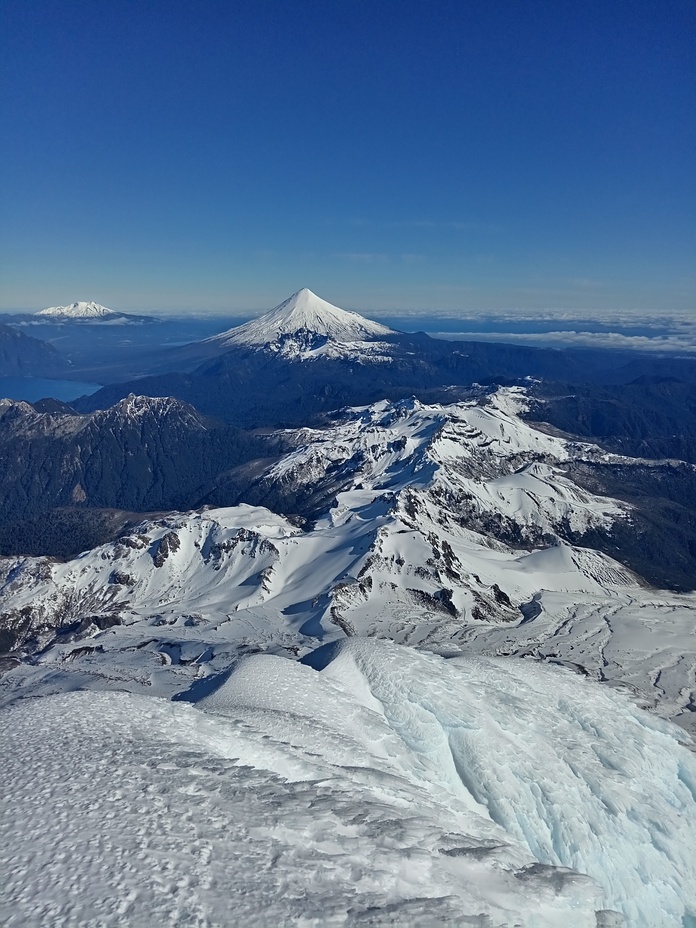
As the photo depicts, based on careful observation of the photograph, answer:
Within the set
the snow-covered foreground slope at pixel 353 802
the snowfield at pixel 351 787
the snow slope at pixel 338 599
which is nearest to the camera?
the snow-covered foreground slope at pixel 353 802

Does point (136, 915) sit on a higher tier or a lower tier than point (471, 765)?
higher

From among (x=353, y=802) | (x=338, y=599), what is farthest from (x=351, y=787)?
(x=338, y=599)

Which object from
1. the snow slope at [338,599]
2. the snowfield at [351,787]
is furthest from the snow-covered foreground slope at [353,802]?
the snow slope at [338,599]

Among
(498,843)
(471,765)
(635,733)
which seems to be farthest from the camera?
(635,733)

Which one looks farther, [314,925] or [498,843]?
[498,843]

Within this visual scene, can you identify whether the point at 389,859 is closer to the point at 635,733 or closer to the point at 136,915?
the point at 136,915

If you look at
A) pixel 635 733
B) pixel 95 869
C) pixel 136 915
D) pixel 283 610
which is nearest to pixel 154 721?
pixel 95 869

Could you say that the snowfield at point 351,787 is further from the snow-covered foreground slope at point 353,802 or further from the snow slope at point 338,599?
the snow slope at point 338,599

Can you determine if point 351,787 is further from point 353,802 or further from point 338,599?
point 338,599

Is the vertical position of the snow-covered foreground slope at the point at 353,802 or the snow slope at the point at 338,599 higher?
the snow-covered foreground slope at the point at 353,802

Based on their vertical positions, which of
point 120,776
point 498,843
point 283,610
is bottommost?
point 283,610
